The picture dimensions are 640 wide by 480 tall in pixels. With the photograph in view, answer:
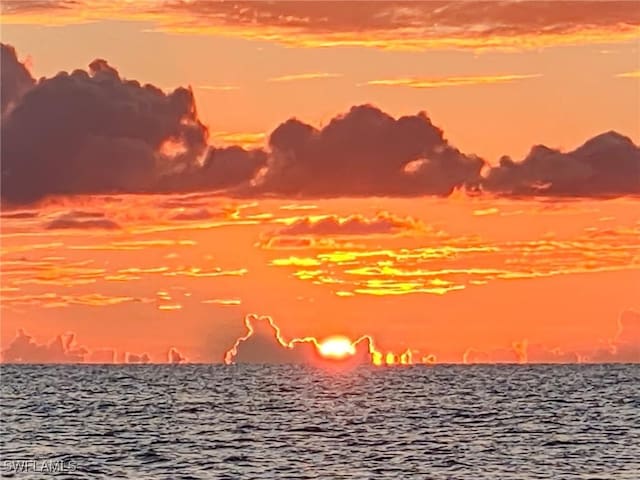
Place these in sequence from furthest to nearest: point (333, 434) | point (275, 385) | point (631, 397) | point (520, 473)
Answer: point (275, 385) < point (631, 397) < point (333, 434) < point (520, 473)

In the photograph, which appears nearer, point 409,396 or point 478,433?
point 478,433

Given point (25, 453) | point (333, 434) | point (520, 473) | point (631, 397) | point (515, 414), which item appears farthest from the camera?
point (631, 397)

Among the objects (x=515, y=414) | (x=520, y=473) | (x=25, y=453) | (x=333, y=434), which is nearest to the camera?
(x=520, y=473)

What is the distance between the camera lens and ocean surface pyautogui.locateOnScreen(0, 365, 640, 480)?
231ft

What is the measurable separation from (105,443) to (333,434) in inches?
574

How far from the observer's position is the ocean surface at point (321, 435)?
231 ft

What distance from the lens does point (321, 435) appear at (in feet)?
290

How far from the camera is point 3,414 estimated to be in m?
109

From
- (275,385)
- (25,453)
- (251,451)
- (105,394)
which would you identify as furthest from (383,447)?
(275,385)

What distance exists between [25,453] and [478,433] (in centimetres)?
2905

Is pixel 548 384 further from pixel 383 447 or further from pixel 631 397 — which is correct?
pixel 383 447

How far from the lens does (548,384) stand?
17850 centimetres

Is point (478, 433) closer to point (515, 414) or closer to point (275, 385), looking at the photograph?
point (515, 414)

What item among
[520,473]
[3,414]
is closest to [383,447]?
[520,473]
